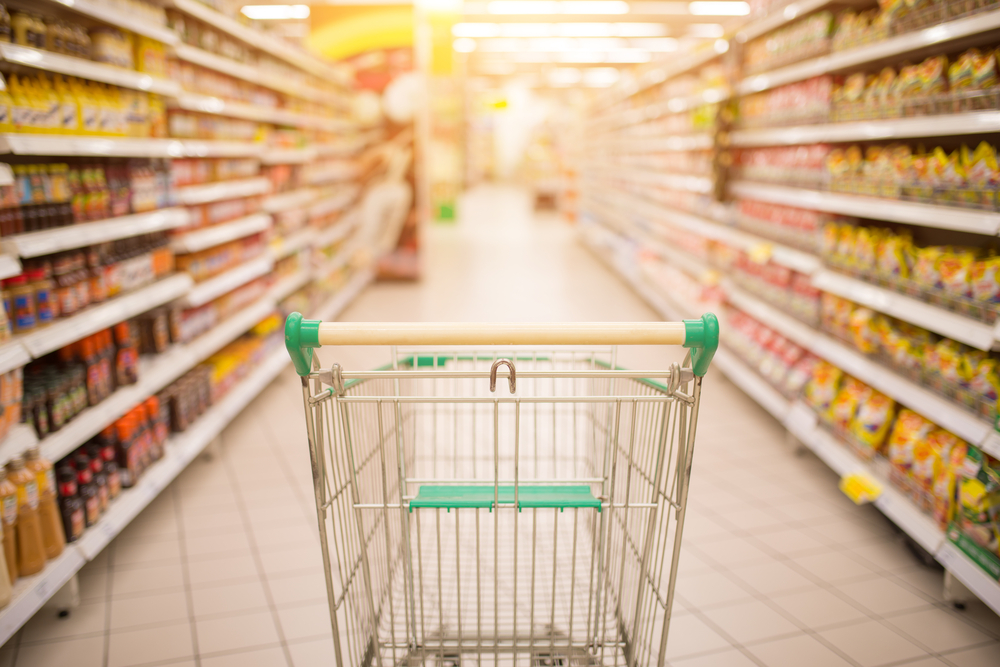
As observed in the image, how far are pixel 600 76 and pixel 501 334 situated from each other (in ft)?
79.0

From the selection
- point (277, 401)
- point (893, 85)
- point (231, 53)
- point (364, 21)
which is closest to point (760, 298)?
point (893, 85)

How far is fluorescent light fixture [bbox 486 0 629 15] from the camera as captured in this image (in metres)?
11.9

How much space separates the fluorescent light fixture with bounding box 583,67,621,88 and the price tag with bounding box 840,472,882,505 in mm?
20018

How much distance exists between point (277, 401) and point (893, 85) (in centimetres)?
383

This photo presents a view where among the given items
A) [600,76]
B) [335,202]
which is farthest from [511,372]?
[600,76]

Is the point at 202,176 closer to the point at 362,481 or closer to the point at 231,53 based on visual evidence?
the point at 231,53

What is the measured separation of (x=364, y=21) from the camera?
A: 716 cm

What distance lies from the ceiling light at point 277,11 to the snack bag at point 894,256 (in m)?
12.6

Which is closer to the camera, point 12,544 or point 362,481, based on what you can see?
point 362,481

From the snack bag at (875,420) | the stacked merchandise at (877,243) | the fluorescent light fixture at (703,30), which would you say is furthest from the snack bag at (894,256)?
the fluorescent light fixture at (703,30)

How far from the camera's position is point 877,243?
2.99 meters

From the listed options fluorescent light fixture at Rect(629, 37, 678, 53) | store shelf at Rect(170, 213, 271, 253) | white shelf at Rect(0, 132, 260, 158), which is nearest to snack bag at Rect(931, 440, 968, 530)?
white shelf at Rect(0, 132, 260, 158)

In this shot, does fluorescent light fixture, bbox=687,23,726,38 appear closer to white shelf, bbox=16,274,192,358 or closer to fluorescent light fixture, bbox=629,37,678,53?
fluorescent light fixture, bbox=629,37,678,53

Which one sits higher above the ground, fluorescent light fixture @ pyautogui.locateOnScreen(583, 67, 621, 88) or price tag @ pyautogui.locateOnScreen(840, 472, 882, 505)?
fluorescent light fixture @ pyautogui.locateOnScreen(583, 67, 621, 88)
